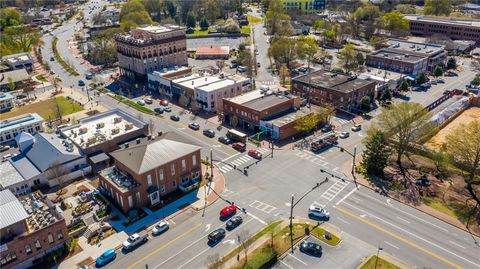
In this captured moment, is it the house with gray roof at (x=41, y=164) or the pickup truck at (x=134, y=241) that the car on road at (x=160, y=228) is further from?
the house with gray roof at (x=41, y=164)

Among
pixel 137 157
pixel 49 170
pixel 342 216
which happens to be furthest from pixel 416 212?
pixel 49 170

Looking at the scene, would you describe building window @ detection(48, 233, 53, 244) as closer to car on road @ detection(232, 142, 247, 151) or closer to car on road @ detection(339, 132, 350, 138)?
car on road @ detection(232, 142, 247, 151)

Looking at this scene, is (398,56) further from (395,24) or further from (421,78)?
(395,24)

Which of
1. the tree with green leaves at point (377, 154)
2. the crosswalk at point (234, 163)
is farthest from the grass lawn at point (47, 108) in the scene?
the tree with green leaves at point (377, 154)

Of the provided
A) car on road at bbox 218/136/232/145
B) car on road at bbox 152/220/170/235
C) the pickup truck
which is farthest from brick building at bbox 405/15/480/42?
the pickup truck

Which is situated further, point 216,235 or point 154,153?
point 154,153

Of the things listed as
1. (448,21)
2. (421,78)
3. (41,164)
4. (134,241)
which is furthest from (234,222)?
(448,21)
